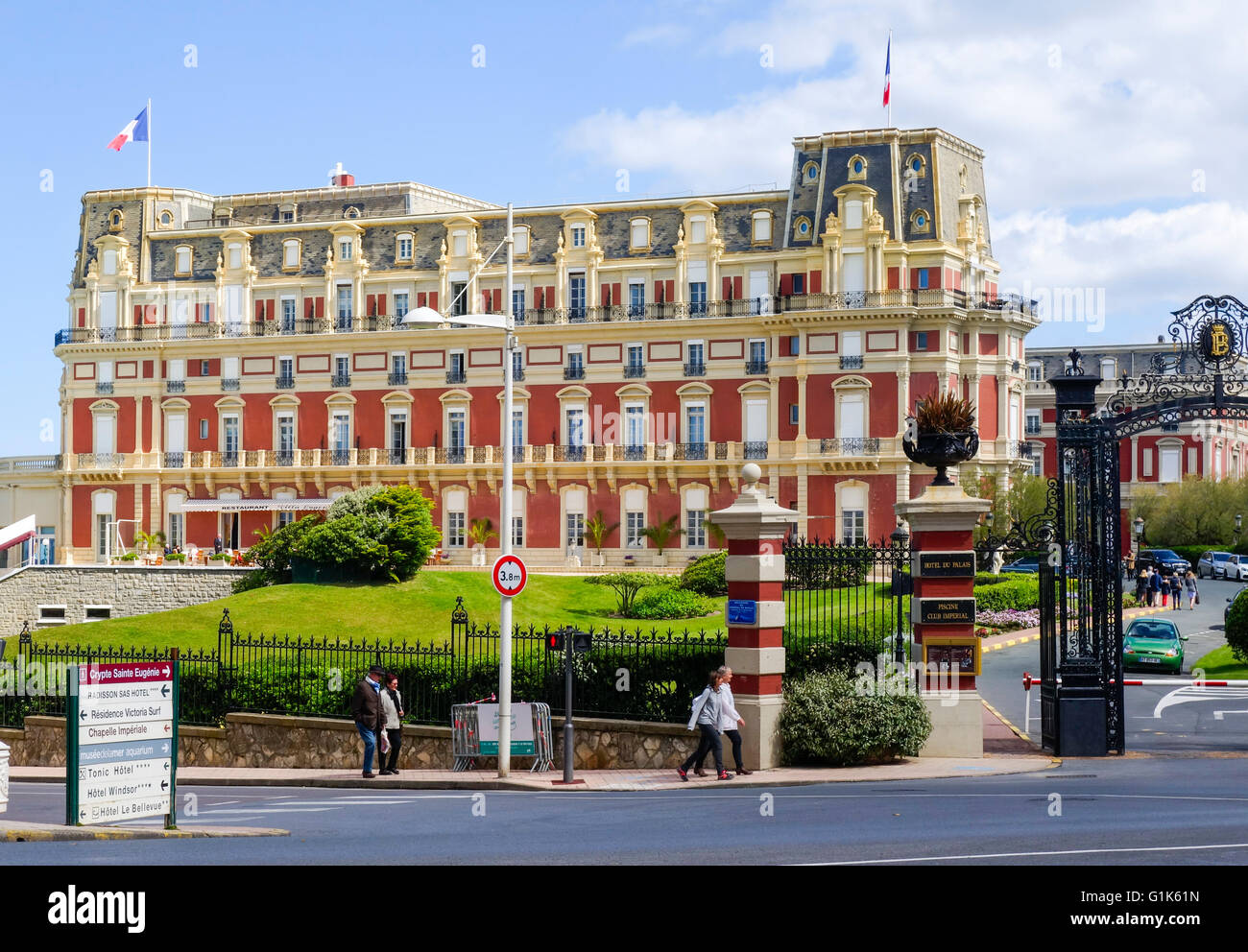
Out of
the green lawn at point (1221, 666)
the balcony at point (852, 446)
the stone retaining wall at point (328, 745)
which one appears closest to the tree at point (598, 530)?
the balcony at point (852, 446)

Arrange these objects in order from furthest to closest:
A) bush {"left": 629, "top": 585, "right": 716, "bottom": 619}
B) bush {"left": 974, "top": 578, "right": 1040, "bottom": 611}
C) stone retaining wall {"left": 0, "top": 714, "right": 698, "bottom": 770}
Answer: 1. bush {"left": 629, "top": 585, "right": 716, "bottom": 619}
2. bush {"left": 974, "top": 578, "right": 1040, "bottom": 611}
3. stone retaining wall {"left": 0, "top": 714, "right": 698, "bottom": 770}

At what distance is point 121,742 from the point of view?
16.1 m

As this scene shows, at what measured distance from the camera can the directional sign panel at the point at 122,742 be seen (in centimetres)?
1573

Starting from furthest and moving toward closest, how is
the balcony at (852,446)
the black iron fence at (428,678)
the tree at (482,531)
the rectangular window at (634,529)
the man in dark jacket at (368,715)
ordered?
the tree at (482,531) < the rectangular window at (634,529) < the balcony at (852,446) < the black iron fence at (428,678) < the man in dark jacket at (368,715)

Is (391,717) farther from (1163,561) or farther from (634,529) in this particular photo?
(1163,561)

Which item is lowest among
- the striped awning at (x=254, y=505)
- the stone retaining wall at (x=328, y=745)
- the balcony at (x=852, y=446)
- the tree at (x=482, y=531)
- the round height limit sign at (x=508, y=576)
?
the stone retaining wall at (x=328, y=745)

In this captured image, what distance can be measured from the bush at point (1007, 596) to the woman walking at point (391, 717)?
2582 centimetres

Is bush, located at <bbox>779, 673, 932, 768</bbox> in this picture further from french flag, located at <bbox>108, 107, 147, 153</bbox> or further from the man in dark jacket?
french flag, located at <bbox>108, 107, 147, 153</bbox>

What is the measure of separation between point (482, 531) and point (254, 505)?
10.9 m

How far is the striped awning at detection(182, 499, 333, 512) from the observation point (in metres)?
70.3

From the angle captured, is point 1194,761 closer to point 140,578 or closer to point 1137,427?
point 1137,427

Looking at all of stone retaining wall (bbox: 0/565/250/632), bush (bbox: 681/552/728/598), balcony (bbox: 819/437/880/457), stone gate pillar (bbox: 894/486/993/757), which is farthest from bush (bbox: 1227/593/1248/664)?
stone retaining wall (bbox: 0/565/250/632)

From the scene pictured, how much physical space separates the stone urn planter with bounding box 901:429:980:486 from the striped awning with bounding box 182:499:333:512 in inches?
1956

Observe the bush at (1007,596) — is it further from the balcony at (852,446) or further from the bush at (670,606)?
the balcony at (852,446)
